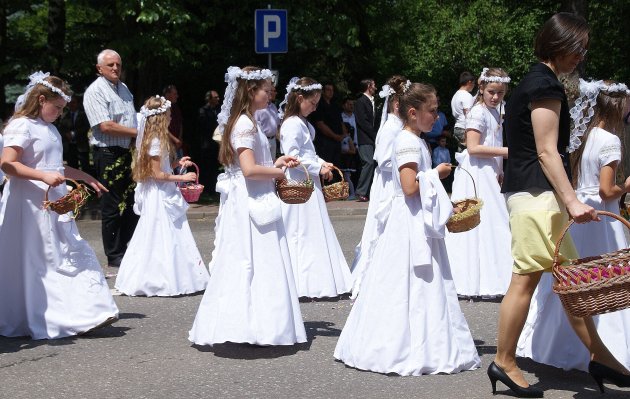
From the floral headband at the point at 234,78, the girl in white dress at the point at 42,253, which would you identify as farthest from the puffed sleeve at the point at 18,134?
the floral headband at the point at 234,78

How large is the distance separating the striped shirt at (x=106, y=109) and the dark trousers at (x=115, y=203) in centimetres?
9

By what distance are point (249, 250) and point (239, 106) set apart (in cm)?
97

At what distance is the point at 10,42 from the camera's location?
23.7 metres

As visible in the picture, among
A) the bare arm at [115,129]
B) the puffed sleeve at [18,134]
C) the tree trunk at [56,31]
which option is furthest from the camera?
the tree trunk at [56,31]

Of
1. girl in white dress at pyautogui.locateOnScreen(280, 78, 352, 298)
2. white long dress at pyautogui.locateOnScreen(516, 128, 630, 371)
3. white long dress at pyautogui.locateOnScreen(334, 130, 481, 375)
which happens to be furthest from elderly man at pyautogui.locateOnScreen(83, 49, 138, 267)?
white long dress at pyautogui.locateOnScreen(516, 128, 630, 371)

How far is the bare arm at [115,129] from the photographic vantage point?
10.7 m

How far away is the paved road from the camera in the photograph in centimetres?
630

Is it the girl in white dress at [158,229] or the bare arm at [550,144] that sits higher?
the bare arm at [550,144]

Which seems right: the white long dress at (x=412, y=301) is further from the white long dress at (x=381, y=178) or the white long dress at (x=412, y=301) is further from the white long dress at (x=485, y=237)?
the white long dress at (x=485, y=237)

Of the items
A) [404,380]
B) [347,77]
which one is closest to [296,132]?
[404,380]

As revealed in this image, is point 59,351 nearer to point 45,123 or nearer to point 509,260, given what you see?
point 45,123

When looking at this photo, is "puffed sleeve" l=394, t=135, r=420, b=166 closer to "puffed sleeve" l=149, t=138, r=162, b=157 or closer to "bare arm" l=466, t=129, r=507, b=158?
"bare arm" l=466, t=129, r=507, b=158

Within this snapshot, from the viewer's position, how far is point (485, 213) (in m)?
9.55

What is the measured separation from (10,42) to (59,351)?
688 inches
